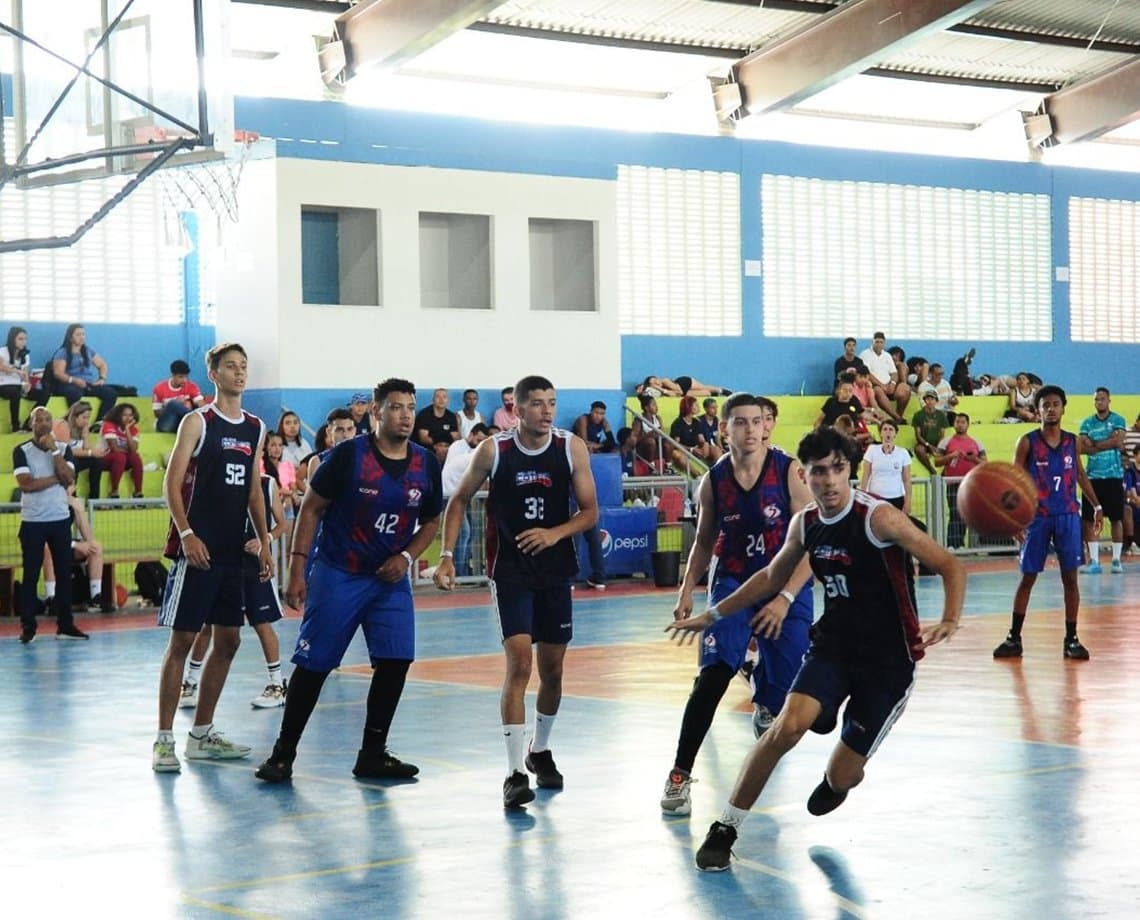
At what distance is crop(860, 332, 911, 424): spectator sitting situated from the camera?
31078 millimetres

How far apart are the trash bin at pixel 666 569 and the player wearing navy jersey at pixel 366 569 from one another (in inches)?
575

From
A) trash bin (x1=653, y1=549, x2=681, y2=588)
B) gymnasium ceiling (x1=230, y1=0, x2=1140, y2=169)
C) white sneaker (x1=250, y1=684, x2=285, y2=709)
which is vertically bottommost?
trash bin (x1=653, y1=549, x2=681, y2=588)

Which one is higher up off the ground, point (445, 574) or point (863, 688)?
point (445, 574)

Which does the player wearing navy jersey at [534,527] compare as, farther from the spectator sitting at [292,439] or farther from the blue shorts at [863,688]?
the spectator sitting at [292,439]

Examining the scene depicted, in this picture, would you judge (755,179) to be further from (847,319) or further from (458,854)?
(458,854)

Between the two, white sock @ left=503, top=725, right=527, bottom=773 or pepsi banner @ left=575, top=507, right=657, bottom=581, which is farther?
pepsi banner @ left=575, top=507, right=657, bottom=581

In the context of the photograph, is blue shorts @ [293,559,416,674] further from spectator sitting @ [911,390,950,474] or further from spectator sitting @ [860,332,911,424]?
spectator sitting @ [860,332,911,424]

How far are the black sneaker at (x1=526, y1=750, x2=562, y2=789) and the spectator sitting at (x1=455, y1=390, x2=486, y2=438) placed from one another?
646 inches

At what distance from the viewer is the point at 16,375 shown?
23.5 metres

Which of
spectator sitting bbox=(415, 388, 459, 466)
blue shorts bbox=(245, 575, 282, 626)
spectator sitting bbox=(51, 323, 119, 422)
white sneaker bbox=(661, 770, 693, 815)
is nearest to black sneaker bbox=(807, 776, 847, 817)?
white sneaker bbox=(661, 770, 693, 815)

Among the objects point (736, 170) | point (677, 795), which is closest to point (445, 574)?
point (677, 795)

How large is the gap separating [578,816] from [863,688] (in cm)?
161

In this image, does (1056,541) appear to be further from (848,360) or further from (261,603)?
(848,360)

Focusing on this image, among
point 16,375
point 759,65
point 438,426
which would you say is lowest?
point 438,426
